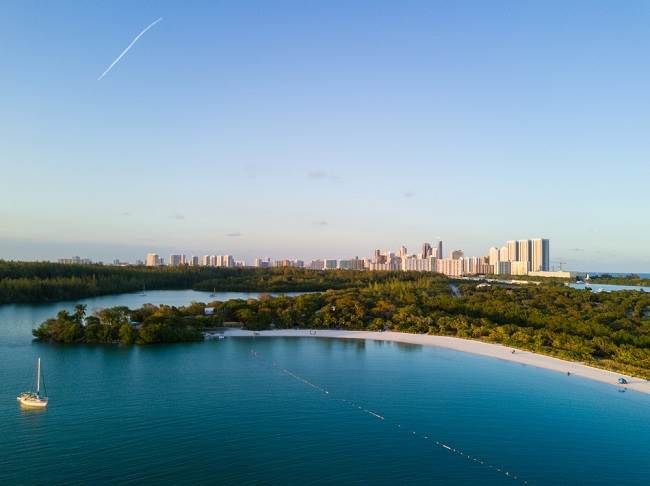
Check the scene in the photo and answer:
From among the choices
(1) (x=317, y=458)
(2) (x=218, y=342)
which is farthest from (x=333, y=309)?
(1) (x=317, y=458)

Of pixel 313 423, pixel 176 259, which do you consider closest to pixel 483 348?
pixel 313 423

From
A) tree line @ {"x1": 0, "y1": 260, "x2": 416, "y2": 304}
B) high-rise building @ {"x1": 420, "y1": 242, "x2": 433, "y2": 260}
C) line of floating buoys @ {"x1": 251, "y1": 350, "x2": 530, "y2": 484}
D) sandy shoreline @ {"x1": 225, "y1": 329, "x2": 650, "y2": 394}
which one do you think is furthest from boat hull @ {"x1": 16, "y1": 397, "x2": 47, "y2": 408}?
high-rise building @ {"x1": 420, "y1": 242, "x2": 433, "y2": 260}

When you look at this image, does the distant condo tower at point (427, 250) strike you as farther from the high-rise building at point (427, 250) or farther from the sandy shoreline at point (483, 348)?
the sandy shoreline at point (483, 348)

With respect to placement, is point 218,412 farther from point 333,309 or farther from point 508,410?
point 333,309

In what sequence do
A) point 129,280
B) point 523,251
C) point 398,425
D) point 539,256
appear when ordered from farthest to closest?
point 523,251 < point 539,256 < point 129,280 < point 398,425

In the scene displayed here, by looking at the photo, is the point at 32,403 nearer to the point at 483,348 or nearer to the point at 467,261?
the point at 483,348

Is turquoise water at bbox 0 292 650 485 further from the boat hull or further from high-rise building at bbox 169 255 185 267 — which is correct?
high-rise building at bbox 169 255 185 267
